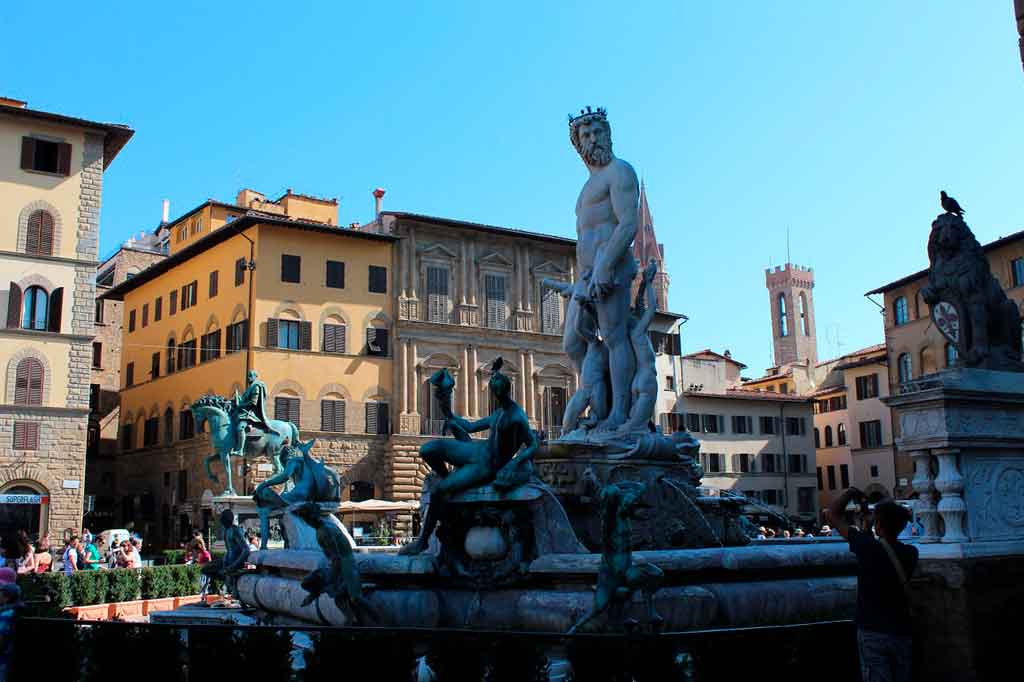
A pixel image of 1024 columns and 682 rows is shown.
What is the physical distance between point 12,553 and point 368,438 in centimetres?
2654

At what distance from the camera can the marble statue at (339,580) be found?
748cm

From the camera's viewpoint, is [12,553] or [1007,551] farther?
[12,553]

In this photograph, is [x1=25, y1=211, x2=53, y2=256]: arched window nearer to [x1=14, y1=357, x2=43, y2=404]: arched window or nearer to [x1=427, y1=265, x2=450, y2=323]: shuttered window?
[x1=14, y1=357, x2=43, y2=404]: arched window

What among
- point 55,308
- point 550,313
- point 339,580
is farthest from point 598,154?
point 550,313

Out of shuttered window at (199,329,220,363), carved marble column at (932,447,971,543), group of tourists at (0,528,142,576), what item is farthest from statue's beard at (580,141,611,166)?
shuttered window at (199,329,220,363)

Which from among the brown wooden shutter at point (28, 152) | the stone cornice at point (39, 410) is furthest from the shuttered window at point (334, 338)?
the brown wooden shutter at point (28, 152)

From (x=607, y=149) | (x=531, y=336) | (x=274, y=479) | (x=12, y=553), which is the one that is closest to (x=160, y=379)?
(x=531, y=336)

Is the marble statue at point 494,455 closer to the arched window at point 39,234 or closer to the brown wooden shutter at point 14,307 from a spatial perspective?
the brown wooden shutter at point 14,307

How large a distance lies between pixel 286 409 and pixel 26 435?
10475mm

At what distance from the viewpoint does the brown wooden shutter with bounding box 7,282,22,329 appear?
36.3 meters

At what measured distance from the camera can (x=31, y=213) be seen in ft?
122

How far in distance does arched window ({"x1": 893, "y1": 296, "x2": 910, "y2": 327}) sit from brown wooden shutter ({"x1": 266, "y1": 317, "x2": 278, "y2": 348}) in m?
33.6

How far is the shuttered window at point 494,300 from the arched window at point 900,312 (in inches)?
884

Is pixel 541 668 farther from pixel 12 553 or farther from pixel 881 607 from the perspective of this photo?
pixel 12 553
